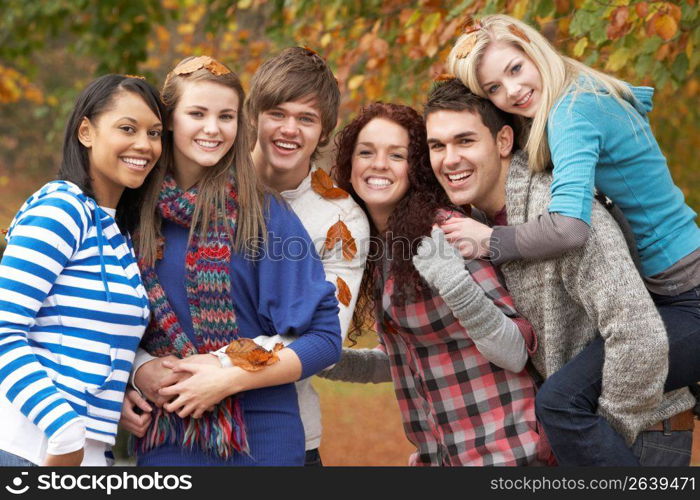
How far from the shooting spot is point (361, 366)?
3.54 meters

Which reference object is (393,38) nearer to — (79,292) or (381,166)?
(381,166)

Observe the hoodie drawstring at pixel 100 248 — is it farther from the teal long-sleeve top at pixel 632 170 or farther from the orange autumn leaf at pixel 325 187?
the teal long-sleeve top at pixel 632 170

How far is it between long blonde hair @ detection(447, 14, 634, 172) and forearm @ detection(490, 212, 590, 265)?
0.90 ft

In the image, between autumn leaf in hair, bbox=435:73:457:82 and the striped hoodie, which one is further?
autumn leaf in hair, bbox=435:73:457:82

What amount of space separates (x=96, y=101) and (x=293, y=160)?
0.78m

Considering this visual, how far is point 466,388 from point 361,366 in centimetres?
63

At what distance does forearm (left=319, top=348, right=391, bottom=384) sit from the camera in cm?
352

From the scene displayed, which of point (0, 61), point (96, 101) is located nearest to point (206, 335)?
point (96, 101)

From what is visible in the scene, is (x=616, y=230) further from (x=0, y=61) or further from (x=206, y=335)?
(x=0, y=61)

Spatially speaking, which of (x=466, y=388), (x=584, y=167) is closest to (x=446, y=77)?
(x=584, y=167)

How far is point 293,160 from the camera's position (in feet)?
10.4

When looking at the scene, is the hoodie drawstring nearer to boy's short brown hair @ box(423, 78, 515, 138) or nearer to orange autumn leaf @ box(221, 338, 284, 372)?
orange autumn leaf @ box(221, 338, 284, 372)

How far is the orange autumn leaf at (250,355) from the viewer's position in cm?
258

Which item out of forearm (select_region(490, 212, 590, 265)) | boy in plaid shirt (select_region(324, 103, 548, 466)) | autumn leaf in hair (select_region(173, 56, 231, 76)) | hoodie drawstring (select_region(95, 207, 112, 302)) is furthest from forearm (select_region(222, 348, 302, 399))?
autumn leaf in hair (select_region(173, 56, 231, 76))
